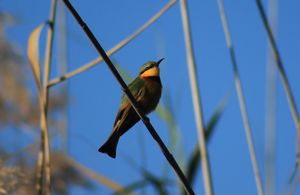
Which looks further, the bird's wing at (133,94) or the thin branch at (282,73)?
the bird's wing at (133,94)

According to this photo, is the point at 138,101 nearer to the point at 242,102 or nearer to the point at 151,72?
the point at 151,72

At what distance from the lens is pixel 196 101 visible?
2.18 metres

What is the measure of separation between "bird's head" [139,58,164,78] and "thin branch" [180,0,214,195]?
51 cm

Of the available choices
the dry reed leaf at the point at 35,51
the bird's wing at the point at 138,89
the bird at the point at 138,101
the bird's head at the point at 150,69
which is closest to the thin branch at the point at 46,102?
the dry reed leaf at the point at 35,51

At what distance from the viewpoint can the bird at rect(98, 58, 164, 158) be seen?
2.16m

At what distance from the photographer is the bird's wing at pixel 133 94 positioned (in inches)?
89.0

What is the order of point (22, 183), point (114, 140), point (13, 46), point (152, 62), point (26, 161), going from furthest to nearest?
point (13, 46), point (26, 161), point (152, 62), point (22, 183), point (114, 140)

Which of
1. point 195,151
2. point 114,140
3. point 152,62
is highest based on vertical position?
point 152,62

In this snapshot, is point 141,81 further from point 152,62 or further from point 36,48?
point 36,48

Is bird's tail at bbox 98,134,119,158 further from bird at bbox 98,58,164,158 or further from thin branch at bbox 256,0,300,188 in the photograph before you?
thin branch at bbox 256,0,300,188

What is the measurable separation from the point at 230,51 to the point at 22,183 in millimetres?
1013

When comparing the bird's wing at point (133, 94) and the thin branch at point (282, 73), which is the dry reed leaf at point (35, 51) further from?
the thin branch at point (282, 73)

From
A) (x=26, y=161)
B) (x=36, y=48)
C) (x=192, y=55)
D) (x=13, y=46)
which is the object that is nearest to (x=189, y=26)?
(x=192, y=55)

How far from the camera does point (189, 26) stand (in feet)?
7.52
